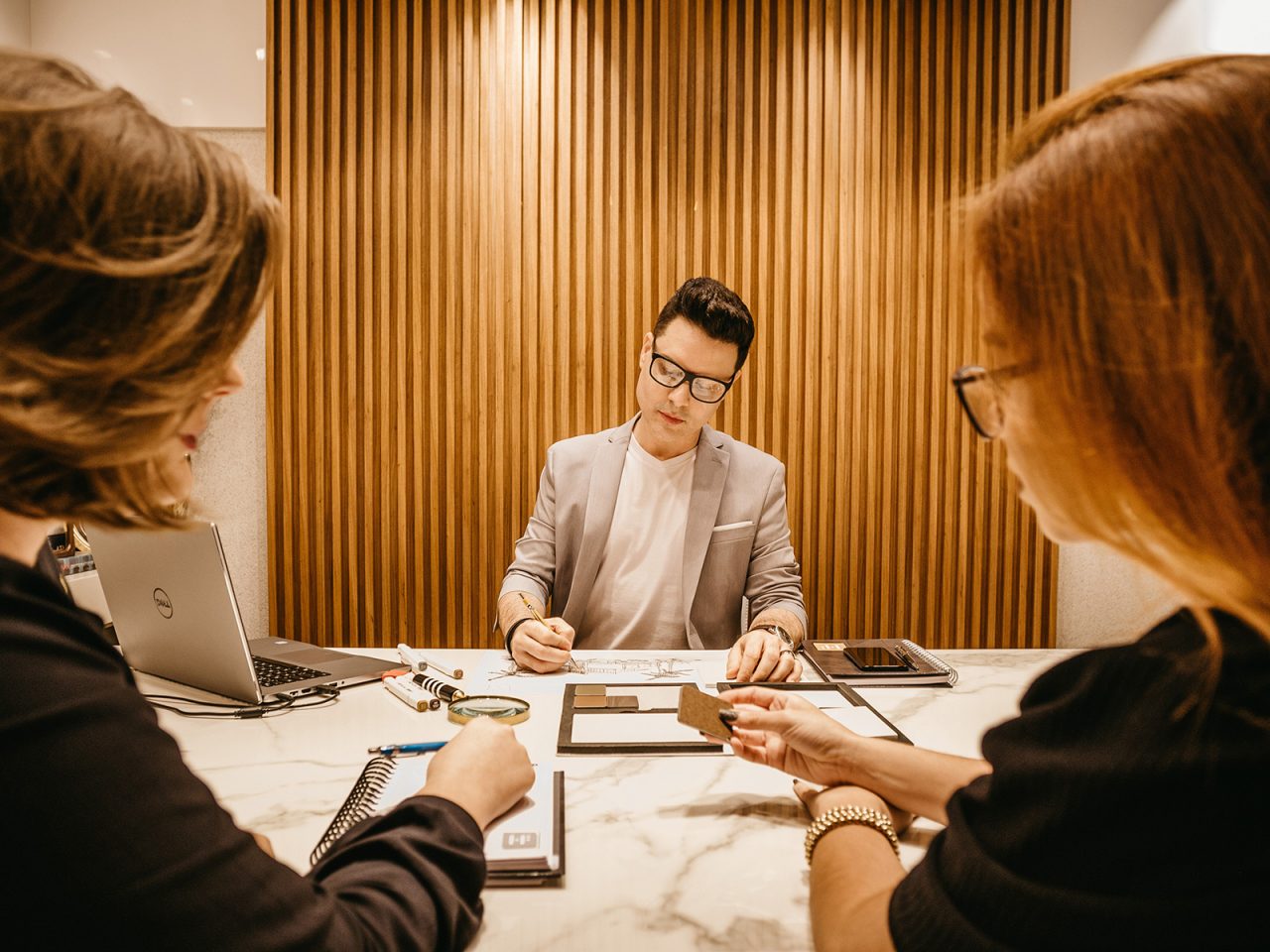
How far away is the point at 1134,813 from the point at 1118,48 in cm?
395

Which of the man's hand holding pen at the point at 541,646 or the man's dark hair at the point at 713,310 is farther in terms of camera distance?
the man's dark hair at the point at 713,310

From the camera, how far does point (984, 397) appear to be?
795 millimetres

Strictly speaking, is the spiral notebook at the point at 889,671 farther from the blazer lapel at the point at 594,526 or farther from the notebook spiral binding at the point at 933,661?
the blazer lapel at the point at 594,526

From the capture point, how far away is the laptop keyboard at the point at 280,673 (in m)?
1.76

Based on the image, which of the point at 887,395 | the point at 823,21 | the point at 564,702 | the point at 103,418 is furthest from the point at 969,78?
the point at 103,418

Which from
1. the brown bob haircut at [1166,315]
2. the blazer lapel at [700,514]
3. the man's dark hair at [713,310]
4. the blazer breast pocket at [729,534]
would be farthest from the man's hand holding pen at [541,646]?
the brown bob haircut at [1166,315]

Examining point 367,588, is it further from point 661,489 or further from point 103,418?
point 103,418

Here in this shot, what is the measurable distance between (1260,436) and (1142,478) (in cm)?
8

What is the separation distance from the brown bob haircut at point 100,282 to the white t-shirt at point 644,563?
1.96 metres

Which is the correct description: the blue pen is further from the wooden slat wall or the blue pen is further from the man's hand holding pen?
the wooden slat wall

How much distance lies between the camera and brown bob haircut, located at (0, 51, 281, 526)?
59cm

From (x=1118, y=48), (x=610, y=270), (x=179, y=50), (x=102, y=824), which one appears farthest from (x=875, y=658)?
(x=179, y=50)

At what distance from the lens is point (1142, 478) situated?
24.7 inches

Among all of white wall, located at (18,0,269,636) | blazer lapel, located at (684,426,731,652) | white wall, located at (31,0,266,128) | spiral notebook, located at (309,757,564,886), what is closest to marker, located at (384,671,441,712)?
spiral notebook, located at (309,757,564,886)
